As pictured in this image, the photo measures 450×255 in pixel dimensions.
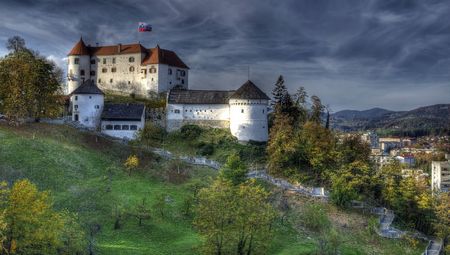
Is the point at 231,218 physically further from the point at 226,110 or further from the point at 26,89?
the point at 226,110

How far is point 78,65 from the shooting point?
102312mm

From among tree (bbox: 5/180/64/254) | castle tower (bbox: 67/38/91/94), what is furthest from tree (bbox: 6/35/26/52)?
tree (bbox: 5/180/64/254)

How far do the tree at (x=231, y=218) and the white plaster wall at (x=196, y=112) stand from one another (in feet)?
151

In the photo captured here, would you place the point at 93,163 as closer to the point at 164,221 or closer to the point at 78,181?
the point at 78,181

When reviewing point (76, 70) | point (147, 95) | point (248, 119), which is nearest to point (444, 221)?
point (248, 119)

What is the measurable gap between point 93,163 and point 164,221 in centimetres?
1843

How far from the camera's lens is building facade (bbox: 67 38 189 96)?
9656 cm

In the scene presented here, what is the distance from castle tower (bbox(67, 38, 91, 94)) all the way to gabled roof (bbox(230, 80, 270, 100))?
129 feet

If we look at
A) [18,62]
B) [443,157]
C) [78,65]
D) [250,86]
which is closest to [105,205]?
[18,62]

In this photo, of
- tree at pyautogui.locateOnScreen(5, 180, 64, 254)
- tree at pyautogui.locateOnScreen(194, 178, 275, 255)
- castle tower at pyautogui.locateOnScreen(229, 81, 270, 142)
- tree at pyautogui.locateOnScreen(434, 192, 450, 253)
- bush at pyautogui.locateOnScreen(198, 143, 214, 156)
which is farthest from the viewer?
castle tower at pyautogui.locateOnScreen(229, 81, 270, 142)

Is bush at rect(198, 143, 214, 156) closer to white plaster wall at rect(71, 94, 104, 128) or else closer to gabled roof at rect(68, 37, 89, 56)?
white plaster wall at rect(71, 94, 104, 128)

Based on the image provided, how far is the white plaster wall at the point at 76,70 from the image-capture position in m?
102

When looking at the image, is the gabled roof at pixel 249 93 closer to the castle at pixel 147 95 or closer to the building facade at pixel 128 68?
the castle at pixel 147 95

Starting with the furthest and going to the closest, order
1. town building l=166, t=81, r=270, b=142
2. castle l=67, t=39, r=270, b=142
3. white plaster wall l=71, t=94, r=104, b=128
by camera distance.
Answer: town building l=166, t=81, r=270, b=142
castle l=67, t=39, r=270, b=142
white plaster wall l=71, t=94, r=104, b=128
